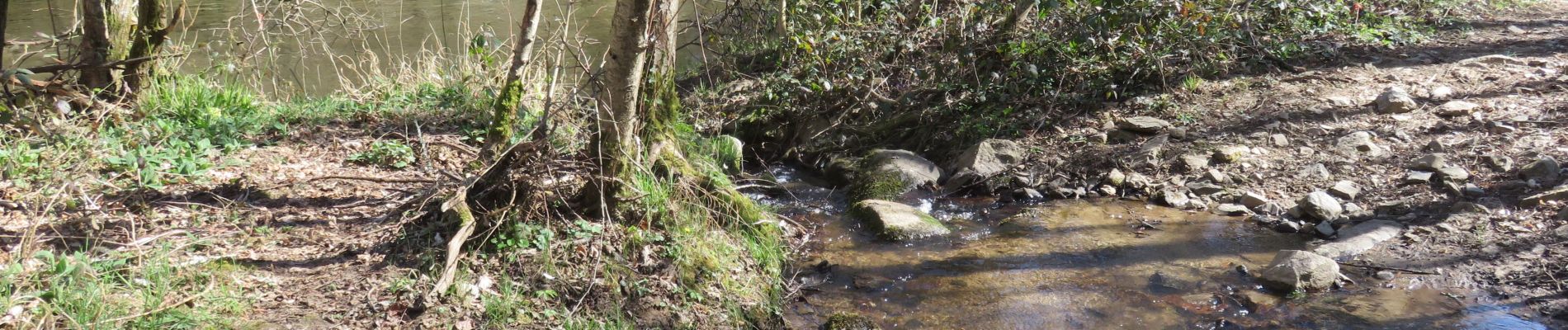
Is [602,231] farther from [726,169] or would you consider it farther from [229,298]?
[726,169]

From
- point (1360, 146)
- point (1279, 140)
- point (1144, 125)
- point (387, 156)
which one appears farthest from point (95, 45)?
point (1360, 146)

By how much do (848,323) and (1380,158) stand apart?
3.76 meters

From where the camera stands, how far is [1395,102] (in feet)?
21.7

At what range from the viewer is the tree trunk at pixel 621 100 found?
4117 millimetres

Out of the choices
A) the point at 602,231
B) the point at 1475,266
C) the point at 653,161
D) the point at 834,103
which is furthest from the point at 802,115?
the point at 1475,266

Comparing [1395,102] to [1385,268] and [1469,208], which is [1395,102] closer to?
[1469,208]

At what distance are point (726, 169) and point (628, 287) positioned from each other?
244 cm

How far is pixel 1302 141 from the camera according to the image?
20.9 feet

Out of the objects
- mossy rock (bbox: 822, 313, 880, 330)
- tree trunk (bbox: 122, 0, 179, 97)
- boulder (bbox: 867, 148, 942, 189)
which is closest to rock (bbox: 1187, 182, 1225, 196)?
boulder (bbox: 867, 148, 942, 189)

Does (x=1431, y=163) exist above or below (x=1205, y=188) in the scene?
above

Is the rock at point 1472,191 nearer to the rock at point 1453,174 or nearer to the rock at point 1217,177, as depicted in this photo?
the rock at point 1453,174

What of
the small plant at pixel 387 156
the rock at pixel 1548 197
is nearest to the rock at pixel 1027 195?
the rock at pixel 1548 197

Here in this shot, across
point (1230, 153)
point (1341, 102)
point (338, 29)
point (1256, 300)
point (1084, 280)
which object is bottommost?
point (338, 29)

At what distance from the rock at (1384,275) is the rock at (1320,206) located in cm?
70
